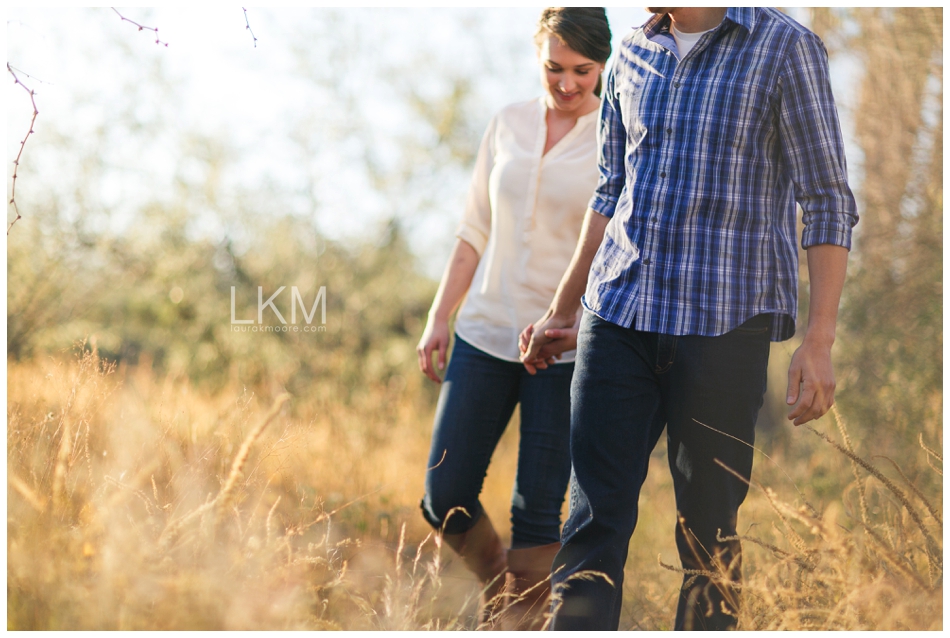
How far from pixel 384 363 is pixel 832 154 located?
500 cm

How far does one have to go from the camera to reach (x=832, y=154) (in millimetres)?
1504

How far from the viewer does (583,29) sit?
209 cm

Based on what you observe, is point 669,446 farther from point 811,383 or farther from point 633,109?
point 633,109

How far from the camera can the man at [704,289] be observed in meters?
1.52

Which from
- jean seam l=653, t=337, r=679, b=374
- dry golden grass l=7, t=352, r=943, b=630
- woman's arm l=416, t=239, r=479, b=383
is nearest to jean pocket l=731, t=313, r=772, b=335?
jean seam l=653, t=337, r=679, b=374

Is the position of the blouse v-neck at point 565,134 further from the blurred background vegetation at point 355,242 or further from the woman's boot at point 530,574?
the blurred background vegetation at point 355,242

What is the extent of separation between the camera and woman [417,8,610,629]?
2.10m

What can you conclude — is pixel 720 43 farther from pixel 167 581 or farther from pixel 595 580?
pixel 167 581

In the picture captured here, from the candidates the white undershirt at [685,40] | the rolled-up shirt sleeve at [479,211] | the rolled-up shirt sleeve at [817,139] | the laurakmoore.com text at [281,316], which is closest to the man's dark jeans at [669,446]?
the rolled-up shirt sleeve at [817,139]

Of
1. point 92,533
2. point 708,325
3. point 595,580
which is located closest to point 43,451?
point 92,533

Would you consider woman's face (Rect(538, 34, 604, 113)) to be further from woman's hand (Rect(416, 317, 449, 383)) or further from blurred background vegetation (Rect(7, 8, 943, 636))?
blurred background vegetation (Rect(7, 8, 943, 636))

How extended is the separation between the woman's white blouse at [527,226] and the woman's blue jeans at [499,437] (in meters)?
0.08

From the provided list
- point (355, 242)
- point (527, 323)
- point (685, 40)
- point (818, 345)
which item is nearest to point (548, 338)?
point (527, 323)

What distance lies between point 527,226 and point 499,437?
62cm
